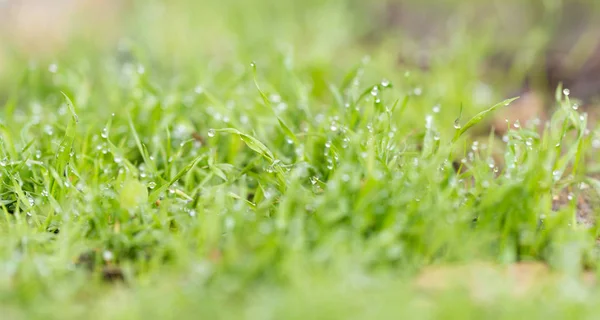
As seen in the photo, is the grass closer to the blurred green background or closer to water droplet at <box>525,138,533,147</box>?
water droplet at <box>525,138,533,147</box>

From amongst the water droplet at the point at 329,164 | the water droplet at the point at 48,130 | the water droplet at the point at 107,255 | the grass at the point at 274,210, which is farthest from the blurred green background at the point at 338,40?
the water droplet at the point at 107,255

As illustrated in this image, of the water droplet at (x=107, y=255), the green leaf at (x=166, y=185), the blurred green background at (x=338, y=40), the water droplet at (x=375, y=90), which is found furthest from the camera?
the blurred green background at (x=338, y=40)

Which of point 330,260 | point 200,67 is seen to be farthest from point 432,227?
point 200,67

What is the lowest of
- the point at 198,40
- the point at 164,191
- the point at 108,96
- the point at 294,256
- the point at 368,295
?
the point at 368,295

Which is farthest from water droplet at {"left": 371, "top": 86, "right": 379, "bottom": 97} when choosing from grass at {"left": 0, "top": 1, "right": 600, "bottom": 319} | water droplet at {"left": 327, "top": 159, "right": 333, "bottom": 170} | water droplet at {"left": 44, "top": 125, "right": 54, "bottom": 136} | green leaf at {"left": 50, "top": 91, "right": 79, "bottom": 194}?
water droplet at {"left": 44, "top": 125, "right": 54, "bottom": 136}

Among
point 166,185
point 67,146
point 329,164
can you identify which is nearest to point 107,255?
point 166,185

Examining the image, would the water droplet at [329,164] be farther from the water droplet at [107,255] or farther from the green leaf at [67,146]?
the green leaf at [67,146]

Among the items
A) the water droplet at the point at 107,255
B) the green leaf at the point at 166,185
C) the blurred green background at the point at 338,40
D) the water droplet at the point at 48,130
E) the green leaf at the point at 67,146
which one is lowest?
the water droplet at the point at 107,255

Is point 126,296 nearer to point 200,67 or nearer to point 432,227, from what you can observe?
point 432,227
